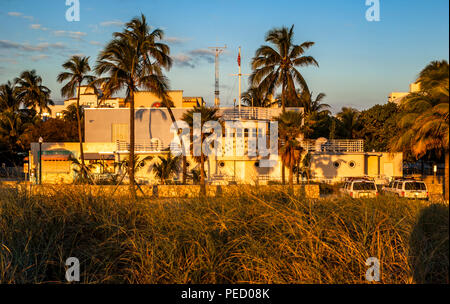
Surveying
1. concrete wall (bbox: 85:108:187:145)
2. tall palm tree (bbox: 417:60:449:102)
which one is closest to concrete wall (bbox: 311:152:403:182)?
concrete wall (bbox: 85:108:187:145)

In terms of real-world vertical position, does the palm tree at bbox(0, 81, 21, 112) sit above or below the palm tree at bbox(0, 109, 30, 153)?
above

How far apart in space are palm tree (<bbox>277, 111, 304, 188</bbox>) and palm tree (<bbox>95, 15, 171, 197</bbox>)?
28.2ft

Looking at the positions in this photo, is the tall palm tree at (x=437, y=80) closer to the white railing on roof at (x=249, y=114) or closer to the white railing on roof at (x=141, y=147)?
the white railing on roof at (x=249, y=114)

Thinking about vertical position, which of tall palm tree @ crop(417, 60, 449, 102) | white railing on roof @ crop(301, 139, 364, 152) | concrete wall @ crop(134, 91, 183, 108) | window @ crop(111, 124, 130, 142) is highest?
concrete wall @ crop(134, 91, 183, 108)

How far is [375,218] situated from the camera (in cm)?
691

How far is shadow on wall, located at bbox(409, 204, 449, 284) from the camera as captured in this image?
446 centimetres

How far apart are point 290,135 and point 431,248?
2329cm

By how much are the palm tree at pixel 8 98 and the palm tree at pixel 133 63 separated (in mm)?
42325

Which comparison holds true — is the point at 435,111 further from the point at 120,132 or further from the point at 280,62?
the point at 120,132

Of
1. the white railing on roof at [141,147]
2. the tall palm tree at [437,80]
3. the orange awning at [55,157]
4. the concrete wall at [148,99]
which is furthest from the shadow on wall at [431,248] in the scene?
the concrete wall at [148,99]

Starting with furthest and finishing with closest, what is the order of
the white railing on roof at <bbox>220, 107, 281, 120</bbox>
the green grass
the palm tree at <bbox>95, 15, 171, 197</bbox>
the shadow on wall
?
the white railing on roof at <bbox>220, 107, 281, 120</bbox> < the palm tree at <bbox>95, 15, 171, 197</bbox> < the green grass < the shadow on wall

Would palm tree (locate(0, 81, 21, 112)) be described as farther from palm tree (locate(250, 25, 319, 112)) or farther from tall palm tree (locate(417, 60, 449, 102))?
tall palm tree (locate(417, 60, 449, 102))

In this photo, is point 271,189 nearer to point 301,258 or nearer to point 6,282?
point 301,258
